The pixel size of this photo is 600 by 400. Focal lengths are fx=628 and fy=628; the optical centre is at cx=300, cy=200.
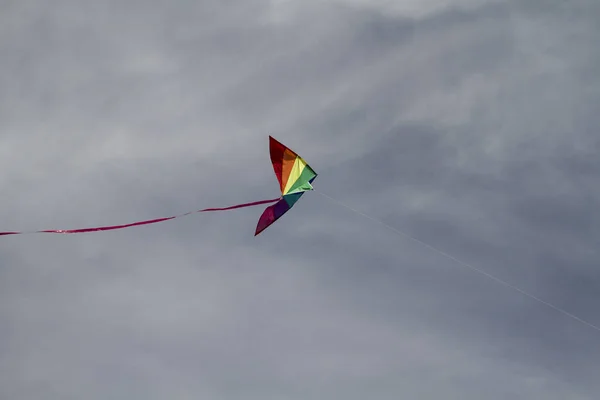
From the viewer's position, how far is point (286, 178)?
2448 centimetres

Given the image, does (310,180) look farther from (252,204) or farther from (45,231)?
(45,231)

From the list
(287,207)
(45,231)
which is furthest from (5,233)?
(287,207)

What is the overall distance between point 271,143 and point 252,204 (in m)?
3.13

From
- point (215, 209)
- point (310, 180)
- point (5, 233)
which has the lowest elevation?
point (5, 233)

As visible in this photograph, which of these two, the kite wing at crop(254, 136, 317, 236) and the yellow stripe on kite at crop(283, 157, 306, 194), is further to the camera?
the yellow stripe on kite at crop(283, 157, 306, 194)

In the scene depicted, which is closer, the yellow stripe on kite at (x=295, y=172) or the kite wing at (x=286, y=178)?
the kite wing at (x=286, y=178)

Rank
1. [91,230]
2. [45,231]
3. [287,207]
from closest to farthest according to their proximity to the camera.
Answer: [45,231] < [91,230] < [287,207]

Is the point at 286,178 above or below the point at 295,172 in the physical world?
below

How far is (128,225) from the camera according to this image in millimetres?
21766

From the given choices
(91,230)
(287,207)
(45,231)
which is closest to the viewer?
Result: (45,231)

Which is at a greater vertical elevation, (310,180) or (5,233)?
(310,180)

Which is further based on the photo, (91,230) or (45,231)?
(91,230)

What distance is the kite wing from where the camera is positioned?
23719 millimetres

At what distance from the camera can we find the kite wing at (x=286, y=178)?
23.7 meters
